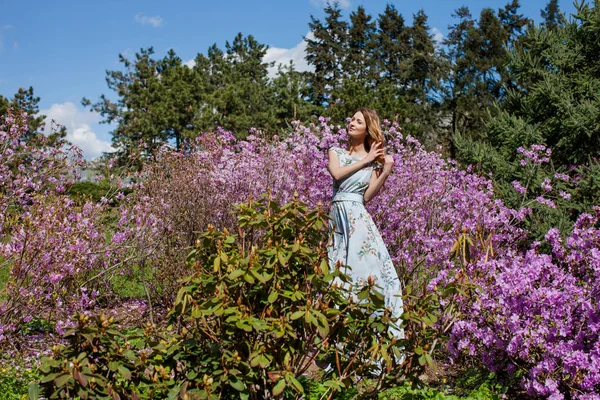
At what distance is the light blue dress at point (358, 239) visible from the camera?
14.5ft

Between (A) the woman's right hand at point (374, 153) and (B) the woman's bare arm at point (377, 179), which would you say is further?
(B) the woman's bare arm at point (377, 179)

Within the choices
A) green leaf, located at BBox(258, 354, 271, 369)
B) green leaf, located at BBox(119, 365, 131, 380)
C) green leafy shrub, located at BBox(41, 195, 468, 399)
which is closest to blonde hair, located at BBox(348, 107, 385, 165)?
green leafy shrub, located at BBox(41, 195, 468, 399)

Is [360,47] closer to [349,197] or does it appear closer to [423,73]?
[423,73]

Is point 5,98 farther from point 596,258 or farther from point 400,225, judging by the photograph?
point 596,258

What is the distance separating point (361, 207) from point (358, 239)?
28cm

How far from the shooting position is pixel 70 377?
2.03 m

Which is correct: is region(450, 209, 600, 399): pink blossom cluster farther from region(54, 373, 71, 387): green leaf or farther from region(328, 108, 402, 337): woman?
region(54, 373, 71, 387): green leaf

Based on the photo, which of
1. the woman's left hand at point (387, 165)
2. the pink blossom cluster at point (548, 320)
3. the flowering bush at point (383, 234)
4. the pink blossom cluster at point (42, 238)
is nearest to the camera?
the pink blossom cluster at point (548, 320)

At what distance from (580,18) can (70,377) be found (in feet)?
24.2

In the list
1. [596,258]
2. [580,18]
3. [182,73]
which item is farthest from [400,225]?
[182,73]

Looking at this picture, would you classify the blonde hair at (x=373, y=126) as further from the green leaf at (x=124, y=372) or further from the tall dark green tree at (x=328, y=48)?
the tall dark green tree at (x=328, y=48)

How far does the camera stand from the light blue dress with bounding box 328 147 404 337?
14.5 ft

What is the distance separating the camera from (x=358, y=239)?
4.45 meters

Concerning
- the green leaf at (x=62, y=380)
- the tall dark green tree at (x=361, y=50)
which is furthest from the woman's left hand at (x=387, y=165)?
the tall dark green tree at (x=361, y=50)
